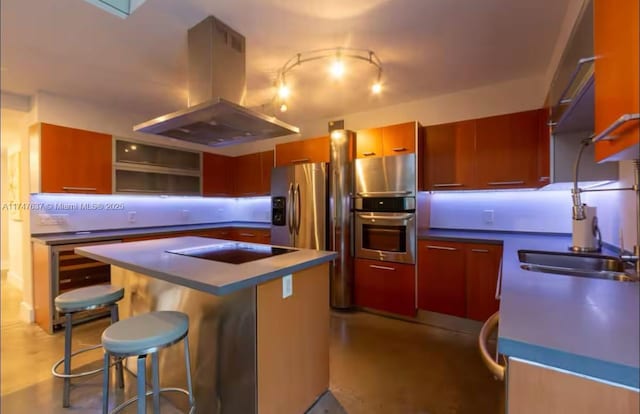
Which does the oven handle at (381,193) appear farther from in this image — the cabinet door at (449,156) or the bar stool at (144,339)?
the bar stool at (144,339)

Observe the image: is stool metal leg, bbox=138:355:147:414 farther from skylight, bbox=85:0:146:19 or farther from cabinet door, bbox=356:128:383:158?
cabinet door, bbox=356:128:383:158

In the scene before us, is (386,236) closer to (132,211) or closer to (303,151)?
(303,151)

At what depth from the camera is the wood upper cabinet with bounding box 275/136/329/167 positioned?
3.56 meters

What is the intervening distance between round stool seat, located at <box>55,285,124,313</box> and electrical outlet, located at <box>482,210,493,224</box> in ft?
11.1

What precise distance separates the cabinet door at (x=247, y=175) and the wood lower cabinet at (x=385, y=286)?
2.16m

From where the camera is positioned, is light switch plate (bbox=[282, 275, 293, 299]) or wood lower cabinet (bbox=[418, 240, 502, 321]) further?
wood lower cabinet (bbox=[418, 240, 502, 321])

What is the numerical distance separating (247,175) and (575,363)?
14.8ft

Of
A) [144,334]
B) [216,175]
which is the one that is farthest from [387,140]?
[216,175]

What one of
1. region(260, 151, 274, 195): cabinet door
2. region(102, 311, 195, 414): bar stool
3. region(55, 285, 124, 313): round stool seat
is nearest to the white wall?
region(260, 151, 274, 195): cabinet door

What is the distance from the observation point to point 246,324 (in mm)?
1402

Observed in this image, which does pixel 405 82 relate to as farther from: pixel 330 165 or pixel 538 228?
pixel 538 228

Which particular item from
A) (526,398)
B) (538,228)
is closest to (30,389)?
(526,398)

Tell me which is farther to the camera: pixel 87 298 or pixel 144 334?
pixel 87 298

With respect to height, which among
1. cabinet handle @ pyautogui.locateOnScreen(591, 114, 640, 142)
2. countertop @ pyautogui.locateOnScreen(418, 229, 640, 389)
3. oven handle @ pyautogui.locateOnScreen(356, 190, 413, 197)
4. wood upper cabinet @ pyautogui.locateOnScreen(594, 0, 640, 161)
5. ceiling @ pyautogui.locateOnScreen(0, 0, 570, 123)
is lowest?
countertop @ pyautogui.locateOnScreen(418, 229, 640, 389)
